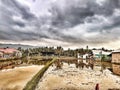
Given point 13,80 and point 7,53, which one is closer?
point 13,80

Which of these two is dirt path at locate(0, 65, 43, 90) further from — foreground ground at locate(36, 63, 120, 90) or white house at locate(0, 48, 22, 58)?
white house at locate(0, 48, 22, 58)

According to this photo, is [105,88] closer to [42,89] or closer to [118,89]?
[118,89]

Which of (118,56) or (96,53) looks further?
(96,53)

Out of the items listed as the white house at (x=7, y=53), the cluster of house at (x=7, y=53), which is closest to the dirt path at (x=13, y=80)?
the cluster of house at (x=7, y=53)

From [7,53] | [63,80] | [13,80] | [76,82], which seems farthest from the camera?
[7,53]

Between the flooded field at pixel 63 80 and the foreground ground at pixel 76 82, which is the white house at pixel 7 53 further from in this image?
the foreground ground at pixel 76 82

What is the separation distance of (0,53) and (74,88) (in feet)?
264

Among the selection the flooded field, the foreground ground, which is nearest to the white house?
the flooded field

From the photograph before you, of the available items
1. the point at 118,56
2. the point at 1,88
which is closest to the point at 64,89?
the point at 1,88

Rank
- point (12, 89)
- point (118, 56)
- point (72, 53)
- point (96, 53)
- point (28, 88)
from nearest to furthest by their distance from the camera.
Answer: point (28, 88)
point (12, 89)
point (118, 56)
point (96, 53)
point (72, 53)

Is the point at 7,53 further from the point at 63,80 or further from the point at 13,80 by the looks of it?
the point at 63,80

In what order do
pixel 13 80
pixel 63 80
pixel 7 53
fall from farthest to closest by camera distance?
pixel 7 53 → pixel 63 80 → pixel 13 80

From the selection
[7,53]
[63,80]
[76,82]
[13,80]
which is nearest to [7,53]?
[7,53]

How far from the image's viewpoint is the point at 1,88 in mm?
22141
